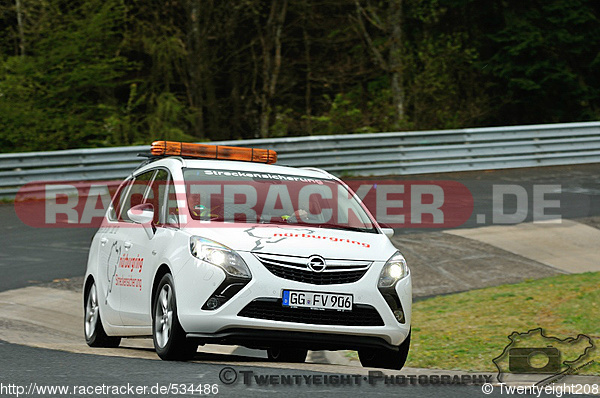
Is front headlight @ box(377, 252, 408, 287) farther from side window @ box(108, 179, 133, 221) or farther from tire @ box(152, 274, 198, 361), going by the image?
side window @ box(108, 179, 133, 221)

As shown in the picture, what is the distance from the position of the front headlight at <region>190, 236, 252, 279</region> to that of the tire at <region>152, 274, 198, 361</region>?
1.10ft

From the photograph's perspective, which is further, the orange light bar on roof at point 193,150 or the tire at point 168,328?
the orange light bar on roof at point 193,150

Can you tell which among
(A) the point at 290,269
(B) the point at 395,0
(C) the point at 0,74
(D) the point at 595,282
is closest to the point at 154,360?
(A) the point at 290,269

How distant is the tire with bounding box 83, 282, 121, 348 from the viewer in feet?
31.0

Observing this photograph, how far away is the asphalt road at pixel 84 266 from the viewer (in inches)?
255

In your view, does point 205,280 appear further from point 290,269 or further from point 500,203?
point 500,203

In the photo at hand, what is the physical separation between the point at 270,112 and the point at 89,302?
20.2 metres

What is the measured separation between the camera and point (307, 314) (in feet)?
24.5

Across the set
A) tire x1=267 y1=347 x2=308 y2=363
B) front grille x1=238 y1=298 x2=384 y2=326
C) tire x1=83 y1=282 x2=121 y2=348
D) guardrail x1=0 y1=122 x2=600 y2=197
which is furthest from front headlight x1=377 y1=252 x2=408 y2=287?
guardrail x1=0 y1=122 x2=600 y2=197

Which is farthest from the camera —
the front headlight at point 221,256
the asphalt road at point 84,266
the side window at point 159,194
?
the side window at point 159,194
